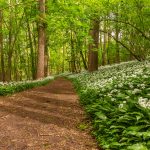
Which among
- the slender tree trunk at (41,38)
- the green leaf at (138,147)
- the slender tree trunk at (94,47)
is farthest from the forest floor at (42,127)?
the slender tree trunk at (94,47)

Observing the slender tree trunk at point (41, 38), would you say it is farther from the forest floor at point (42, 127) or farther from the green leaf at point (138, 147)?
the green leaf at point (138, 147)

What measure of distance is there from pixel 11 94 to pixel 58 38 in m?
19.4

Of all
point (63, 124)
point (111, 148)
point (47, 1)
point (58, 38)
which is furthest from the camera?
point (58, 38)

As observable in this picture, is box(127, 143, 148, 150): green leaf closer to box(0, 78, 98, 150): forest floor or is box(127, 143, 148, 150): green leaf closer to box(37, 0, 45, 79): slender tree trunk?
box(0, 78, 98, 150): forest floor

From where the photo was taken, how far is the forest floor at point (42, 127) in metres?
7.04

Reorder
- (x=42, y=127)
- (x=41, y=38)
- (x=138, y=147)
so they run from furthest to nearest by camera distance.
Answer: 1. (x=41, y=38)
2. (x=42, y=127)
3. (x=138, y=147)

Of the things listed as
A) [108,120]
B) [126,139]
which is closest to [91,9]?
[108,120]

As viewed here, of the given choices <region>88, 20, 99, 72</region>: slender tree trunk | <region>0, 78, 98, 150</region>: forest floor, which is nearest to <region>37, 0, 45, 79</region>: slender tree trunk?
<region>88, 20, 99, 72</region>: slender tree trunk

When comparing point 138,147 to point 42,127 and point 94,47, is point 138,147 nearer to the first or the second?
point 42,127

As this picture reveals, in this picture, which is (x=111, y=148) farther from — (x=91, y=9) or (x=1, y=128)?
(x=91, y=9)

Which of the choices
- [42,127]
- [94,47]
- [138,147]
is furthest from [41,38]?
[138,147]

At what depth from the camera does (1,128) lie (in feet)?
27.7

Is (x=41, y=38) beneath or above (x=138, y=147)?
above

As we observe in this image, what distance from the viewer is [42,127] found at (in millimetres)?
8594
